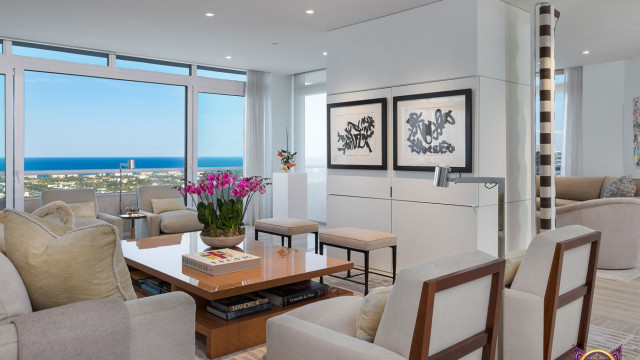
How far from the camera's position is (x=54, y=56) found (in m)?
6.57

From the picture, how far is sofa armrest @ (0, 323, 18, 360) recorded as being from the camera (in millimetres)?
1393

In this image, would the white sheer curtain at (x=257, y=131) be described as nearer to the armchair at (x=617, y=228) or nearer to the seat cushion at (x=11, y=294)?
the armchair at (x=617, y=228)

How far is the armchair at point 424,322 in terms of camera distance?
149 centimetres

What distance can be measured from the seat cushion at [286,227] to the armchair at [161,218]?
144 cm

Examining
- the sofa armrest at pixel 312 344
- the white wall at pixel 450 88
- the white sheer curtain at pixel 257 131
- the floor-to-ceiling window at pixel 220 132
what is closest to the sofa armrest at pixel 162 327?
the sofa armrest at pixel 312 344

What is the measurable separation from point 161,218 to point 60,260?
455 centimetres

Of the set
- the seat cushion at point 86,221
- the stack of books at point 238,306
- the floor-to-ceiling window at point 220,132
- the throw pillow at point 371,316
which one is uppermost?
the floor-to-ceiling window at point 220,132

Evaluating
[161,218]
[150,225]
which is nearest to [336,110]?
[161,218]

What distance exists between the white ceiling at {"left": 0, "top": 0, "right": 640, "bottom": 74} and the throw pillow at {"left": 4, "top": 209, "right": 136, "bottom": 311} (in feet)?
11.4

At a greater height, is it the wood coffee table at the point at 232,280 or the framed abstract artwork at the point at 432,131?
the framed abstract artwork at the point at 432,131

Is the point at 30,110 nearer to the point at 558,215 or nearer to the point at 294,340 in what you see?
the point at 294,340

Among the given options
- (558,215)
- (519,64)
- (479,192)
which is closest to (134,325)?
(479,192)

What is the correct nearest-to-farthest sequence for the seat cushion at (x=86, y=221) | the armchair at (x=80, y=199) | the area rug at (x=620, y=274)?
the area rug at (x=620, y=274) → the seat cushion at (x=86, y=221) → the armchair at (x=80, y=199)

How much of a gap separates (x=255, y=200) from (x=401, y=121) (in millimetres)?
4188
